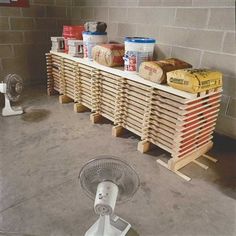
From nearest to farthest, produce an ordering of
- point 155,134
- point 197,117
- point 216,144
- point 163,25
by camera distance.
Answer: point 197,117 → point 155,134 → point 216,144 → point 163,25

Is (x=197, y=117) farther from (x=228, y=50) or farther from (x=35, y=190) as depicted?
(x=35, y=190)

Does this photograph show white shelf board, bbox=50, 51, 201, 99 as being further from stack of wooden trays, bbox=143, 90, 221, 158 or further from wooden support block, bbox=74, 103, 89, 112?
wooden support block, bbox=74, 103, 89, 112

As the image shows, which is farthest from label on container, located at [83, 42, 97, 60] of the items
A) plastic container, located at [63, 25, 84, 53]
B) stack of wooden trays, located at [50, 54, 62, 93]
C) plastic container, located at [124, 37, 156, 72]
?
plastic container, located at [124, 37, 156, 72]

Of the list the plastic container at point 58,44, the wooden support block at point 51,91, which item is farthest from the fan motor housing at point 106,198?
the wooden support block at point 51,91

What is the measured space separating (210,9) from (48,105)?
2161mm

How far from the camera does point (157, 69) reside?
191cm

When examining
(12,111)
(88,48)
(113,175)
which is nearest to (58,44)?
(88,48)

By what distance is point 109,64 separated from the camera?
2.40m

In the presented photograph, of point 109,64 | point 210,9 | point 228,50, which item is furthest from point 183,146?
point 210,9

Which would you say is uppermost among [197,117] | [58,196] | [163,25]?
[163,25]

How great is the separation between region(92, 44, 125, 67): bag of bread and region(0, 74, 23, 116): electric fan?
95 cm

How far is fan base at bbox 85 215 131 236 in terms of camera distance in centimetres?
121

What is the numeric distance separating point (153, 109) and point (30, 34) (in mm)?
2629

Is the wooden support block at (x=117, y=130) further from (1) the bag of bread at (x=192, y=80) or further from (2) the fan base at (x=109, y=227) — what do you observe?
(2) the fan base at (x=109, y=227)
